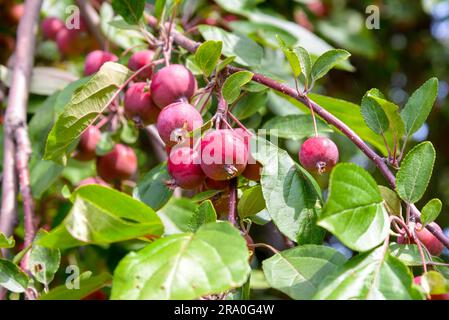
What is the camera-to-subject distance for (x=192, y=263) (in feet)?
2.23

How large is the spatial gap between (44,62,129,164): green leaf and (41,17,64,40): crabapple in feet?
2.60

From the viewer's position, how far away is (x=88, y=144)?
4.42ft

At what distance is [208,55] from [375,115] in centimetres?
24

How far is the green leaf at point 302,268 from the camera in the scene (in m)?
0.76

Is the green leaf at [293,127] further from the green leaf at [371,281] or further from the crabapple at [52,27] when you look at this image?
the crabapple at [52,27]

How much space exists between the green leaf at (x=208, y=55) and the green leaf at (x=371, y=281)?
358 mm

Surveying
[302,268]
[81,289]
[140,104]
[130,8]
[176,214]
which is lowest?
Result: [176,214]

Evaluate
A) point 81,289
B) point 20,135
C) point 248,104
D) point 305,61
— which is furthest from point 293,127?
Answer: point 20,135

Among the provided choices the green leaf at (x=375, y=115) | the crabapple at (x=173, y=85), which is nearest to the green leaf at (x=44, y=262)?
the crabapple at (x=173, y=85)

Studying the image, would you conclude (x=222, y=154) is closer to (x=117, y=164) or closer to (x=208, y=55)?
(x=208, y=55)

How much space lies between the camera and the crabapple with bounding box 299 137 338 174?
2.88ft

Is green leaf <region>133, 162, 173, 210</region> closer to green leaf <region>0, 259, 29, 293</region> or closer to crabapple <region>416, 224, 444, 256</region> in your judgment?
green leaf <region>0, 259, 29, 293</region>

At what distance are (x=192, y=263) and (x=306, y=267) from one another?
0.17m

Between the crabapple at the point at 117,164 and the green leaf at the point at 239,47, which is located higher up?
the green leaf at the point at 239,47
